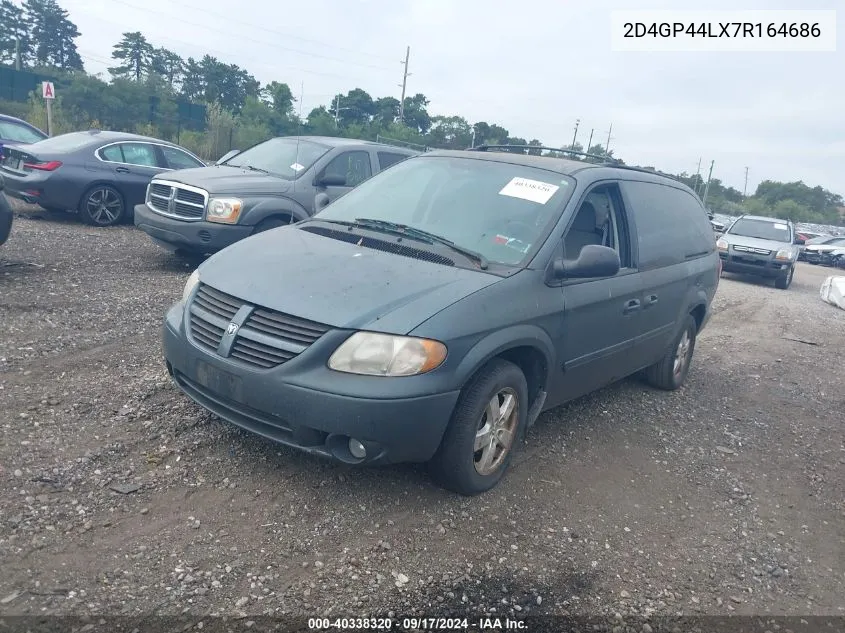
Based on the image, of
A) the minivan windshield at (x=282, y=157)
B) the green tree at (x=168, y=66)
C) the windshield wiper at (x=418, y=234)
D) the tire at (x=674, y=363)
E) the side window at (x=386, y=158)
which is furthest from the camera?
the green tree at (x=168, y=66)

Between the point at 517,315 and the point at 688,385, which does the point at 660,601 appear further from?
the point at 688,385

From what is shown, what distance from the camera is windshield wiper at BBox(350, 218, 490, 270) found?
151 inches

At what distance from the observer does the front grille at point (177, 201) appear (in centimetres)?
769

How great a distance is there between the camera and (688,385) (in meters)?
6.50

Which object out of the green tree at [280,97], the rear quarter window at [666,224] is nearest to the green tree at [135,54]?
the green tree at [280,97]

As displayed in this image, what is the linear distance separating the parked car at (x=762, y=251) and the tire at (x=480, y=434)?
13.5 metres

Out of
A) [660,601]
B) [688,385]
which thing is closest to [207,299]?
[660,601]

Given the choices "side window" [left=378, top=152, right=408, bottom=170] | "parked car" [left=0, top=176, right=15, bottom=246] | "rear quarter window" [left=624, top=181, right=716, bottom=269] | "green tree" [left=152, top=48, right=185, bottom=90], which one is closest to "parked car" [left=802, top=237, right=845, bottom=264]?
"side window" [left=378, top=152, right=408, bottom=170]

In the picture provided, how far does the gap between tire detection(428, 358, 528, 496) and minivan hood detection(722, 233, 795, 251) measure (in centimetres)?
1445

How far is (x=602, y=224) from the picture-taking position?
4660 millimetres

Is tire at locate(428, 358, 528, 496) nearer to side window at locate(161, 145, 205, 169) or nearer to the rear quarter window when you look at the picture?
the rear quarter window

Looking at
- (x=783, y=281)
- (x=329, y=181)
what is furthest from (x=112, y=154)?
(x=783, y=281)

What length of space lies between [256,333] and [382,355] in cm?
64

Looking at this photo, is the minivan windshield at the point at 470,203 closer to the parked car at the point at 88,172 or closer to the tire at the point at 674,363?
the tire at the point at 674,363
